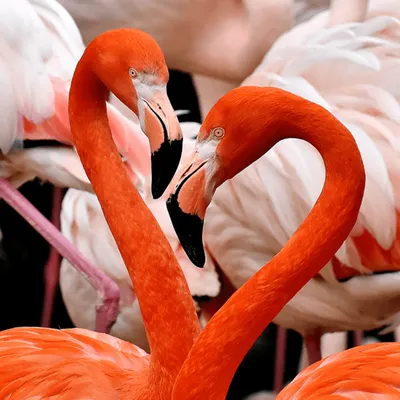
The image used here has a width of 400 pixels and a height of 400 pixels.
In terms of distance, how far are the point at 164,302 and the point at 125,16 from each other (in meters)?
1.40

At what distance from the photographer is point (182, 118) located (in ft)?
12.6

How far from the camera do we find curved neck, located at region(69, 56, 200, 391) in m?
1.70

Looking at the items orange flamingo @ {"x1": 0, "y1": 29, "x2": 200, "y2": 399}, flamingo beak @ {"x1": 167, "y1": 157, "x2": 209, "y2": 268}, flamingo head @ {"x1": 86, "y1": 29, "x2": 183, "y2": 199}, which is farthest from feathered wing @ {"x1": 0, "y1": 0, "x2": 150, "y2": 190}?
flamingo beak @ {"x1": 167, "y1": 157, "x2": 209, "y2": 268}

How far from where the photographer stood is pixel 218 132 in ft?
4.98

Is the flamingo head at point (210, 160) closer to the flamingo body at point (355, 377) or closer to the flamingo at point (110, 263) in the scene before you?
the flamingo body at point (355, 377)

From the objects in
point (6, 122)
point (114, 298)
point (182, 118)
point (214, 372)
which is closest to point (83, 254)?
point (114, 298)

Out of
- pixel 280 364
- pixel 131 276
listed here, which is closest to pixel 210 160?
pixel 131 276

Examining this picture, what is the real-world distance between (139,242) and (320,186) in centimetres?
58

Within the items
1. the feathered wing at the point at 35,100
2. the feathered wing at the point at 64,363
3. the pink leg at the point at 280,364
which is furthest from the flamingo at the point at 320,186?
the feathered wing at the point at 64,363

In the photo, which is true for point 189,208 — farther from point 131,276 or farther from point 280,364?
point 280,364

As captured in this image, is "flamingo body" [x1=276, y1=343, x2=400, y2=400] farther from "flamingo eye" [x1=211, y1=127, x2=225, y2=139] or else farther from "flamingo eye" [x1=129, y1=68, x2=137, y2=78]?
"flamingo eye" [x1=129, y1=68, x2=137, y2=78]

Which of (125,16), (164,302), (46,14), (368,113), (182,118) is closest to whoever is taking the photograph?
(164,302)

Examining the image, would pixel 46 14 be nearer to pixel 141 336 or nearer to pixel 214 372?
pixel 141 336

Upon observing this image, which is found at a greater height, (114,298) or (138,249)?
(138,249)
